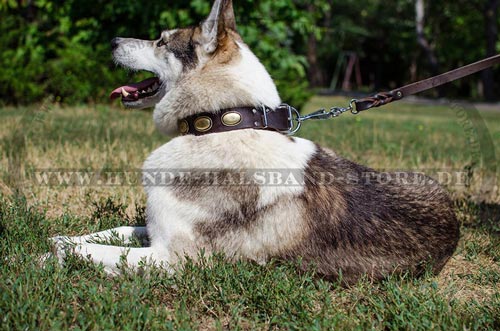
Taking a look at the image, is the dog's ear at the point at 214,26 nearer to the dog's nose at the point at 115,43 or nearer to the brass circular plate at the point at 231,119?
the brass circular plate at the point at 231,119

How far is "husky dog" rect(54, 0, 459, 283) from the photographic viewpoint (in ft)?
9.43

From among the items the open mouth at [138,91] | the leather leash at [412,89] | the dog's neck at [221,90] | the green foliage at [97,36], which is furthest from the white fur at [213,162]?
the green foliage at [97,36]

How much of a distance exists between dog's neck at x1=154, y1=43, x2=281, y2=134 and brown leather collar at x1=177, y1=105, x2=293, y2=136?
0.03 m

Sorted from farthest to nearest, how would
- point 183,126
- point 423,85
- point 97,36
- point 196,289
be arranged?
point 97,36 → point 423,85 → point 183,126 → point 196,289

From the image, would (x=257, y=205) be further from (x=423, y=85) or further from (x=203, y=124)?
(x=423, y=85)

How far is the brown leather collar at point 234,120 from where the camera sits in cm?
299

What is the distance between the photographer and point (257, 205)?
2.89 meters

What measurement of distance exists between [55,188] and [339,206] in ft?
9.03

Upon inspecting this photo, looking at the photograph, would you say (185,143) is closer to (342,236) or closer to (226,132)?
(226,132)

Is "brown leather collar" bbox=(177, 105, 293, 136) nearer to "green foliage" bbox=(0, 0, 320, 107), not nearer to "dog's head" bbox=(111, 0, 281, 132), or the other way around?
"dog's head" bbox=(111, 0, 281, 132)

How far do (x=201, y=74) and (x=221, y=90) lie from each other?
0.19 metres

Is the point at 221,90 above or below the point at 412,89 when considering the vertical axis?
above

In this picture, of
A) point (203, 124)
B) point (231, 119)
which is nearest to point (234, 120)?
point (231, 119)

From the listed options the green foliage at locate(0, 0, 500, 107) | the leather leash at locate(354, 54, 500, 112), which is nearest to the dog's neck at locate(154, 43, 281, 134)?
the leather leash at locate(354, 54, 500, 112)
